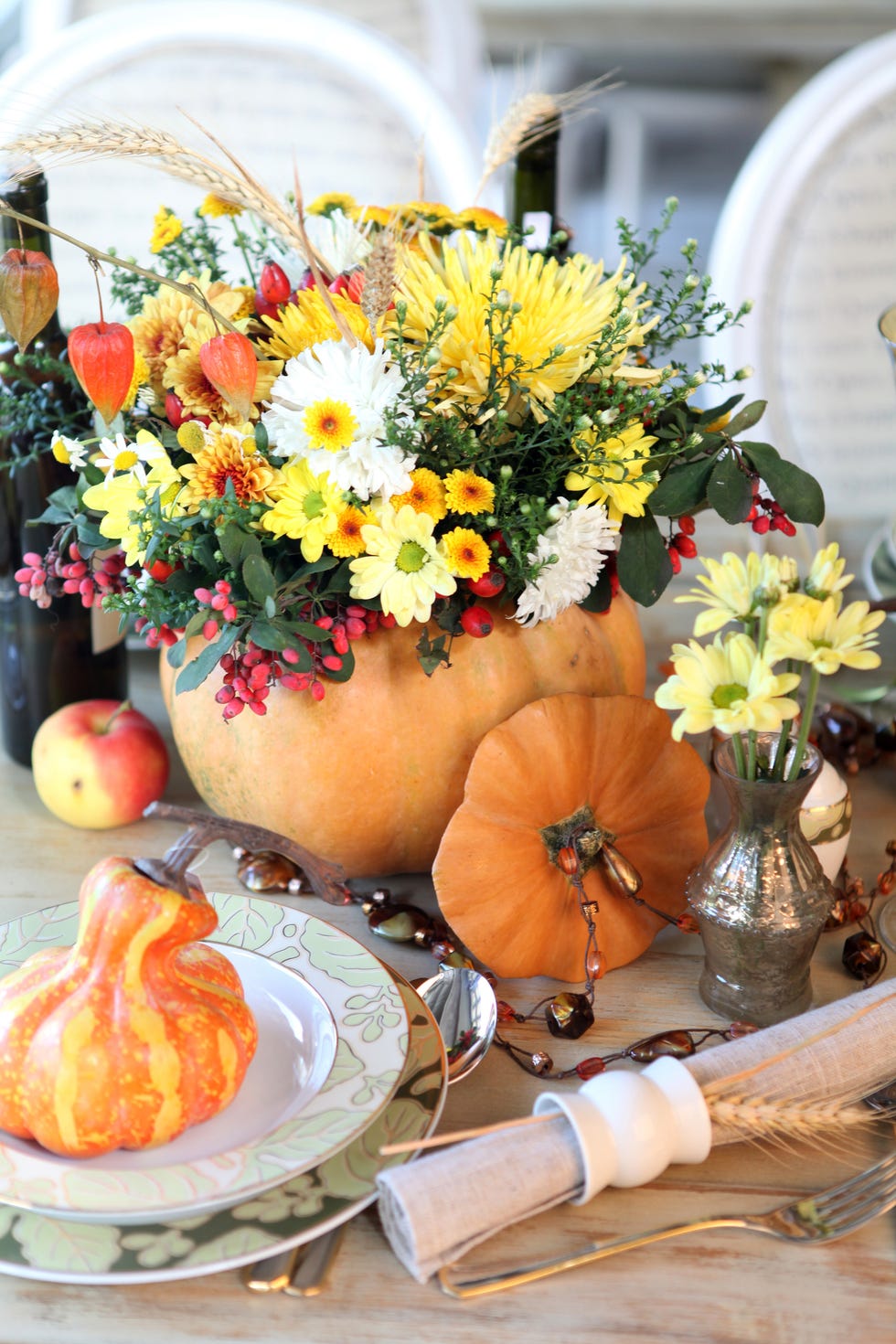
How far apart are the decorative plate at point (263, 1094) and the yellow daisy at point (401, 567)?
0.19 meters

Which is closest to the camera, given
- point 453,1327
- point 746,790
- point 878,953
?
point 453,1327

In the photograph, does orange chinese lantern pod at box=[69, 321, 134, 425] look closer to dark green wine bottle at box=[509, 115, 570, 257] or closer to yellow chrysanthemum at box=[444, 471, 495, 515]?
yellow chrysanthemum at box=[444, 471, 495, 515]

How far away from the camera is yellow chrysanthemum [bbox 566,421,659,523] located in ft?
2.31

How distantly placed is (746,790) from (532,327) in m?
0.28

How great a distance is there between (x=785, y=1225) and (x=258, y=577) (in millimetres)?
399

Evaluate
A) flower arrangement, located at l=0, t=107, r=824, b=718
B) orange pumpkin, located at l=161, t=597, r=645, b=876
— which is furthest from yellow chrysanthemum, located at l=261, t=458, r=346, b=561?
orange pumpkin, located at l=161, t=597, r=645, b=876

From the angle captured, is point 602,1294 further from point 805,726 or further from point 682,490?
point 682,490

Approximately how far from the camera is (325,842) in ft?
2.64

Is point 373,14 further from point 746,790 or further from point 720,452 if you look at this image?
point 746,790

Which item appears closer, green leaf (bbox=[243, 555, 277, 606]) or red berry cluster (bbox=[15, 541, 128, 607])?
green leaf (bbox=[243, 555, 277, 606])

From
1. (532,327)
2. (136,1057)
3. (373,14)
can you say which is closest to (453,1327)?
(136,1057)

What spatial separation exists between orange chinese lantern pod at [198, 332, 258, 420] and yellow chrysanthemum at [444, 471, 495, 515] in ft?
0.38

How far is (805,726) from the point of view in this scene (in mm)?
616

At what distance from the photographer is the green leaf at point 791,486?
2.38ft
